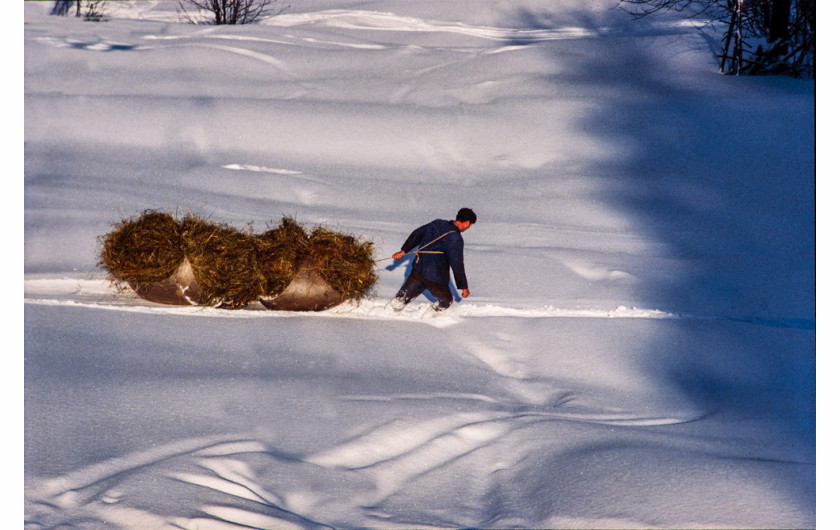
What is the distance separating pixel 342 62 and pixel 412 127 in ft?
10.0

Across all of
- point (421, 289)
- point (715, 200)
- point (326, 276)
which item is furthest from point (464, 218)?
point (715, 200)

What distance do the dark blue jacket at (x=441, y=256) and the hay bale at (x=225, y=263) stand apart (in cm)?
150

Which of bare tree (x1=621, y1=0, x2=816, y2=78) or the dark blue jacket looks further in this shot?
bare tree (x1=621, y1=0, x2=816, y2=78)

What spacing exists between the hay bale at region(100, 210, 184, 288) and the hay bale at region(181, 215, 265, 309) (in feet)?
0.48

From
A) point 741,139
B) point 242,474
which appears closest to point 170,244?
point 242,474

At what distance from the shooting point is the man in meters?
6.78

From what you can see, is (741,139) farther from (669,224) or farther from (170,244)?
(170,244)

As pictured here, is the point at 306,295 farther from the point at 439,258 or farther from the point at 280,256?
the point at 439,258

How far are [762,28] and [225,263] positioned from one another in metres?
8.86

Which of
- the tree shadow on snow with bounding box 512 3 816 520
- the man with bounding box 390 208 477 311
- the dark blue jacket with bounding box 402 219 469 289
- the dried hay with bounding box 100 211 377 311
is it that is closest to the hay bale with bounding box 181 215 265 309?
the dried hay with bounding box 100 211 377 311

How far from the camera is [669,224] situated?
29.6 feet

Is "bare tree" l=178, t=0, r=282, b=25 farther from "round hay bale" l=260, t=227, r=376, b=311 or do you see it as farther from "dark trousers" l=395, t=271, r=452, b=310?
"dark trousers" l=395, t=271, r=452, b=310

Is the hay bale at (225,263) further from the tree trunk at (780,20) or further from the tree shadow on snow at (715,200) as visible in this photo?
the tree trunk at (780,20)

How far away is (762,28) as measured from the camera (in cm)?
1086
